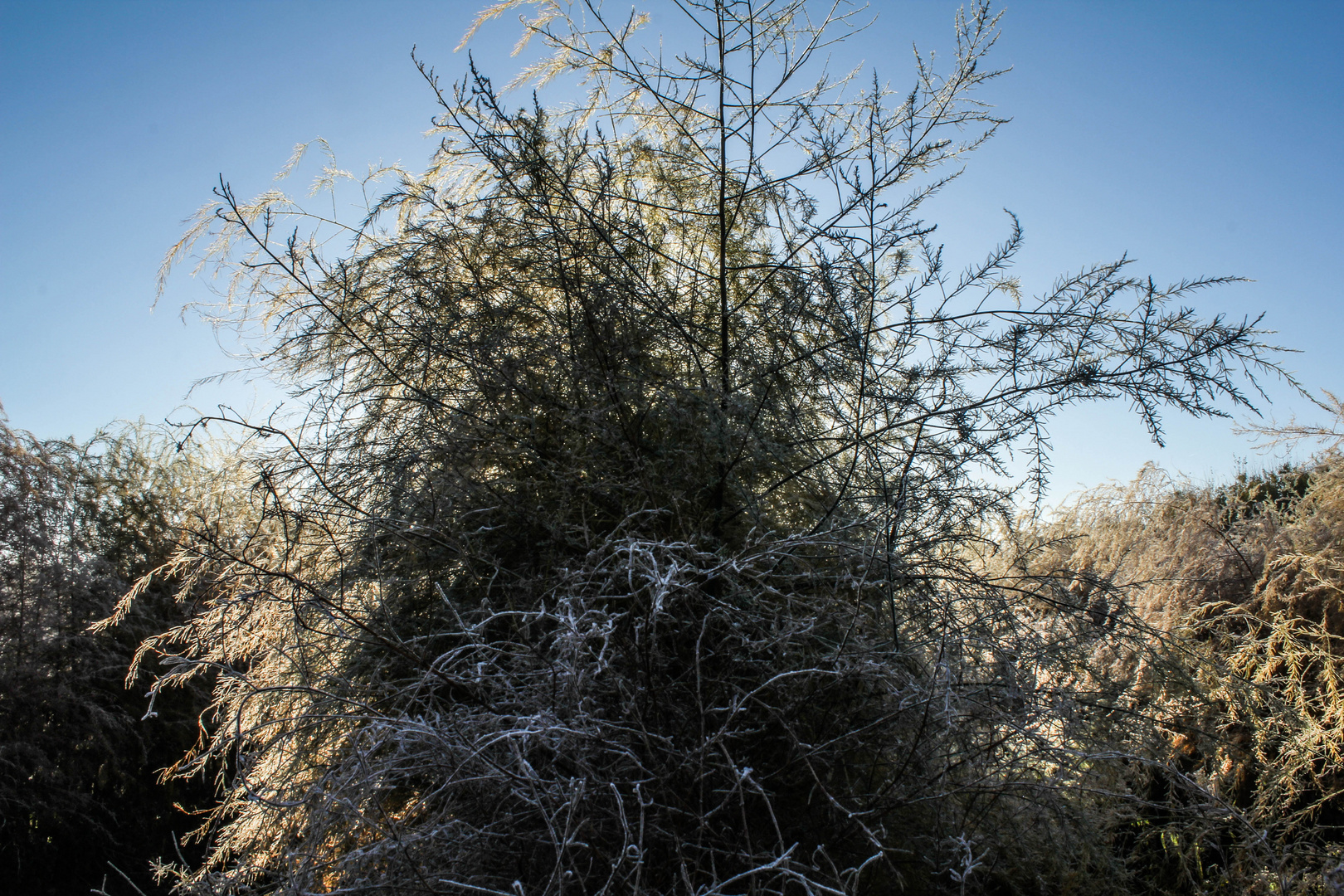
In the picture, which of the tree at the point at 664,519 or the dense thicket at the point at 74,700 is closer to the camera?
the tree at the point at 664,519

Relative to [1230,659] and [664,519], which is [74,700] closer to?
[664,519]

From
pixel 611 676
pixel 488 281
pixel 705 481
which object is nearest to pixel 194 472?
pixel 488 281

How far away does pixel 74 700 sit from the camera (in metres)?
5.70

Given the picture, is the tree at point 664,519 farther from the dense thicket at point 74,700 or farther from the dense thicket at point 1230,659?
the dense thicket at point 74,700

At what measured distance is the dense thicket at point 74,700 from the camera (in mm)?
5480

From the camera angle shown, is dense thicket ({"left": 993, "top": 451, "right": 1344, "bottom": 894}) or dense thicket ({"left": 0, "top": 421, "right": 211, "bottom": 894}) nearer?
dense thicket ({"left": 993, "top": 451, "right": 1344, "bottom": 894})

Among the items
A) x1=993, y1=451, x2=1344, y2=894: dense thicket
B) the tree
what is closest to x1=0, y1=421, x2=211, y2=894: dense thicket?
the tree

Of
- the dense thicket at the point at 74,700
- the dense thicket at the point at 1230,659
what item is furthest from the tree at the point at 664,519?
the dense thicket at the point at 74,700

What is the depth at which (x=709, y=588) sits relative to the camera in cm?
282

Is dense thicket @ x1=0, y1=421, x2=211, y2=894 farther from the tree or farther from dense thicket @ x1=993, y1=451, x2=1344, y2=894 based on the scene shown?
dense thicket @ x1=993, y1=451, x2=1344, y2=894

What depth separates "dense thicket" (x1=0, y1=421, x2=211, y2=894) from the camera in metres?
5.48

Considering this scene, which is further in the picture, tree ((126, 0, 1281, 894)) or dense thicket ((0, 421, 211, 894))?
dense thicket ((0, 421, 211, 894))

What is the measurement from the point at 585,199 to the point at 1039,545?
2.52 m

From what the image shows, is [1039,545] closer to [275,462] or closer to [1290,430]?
[275,462]
